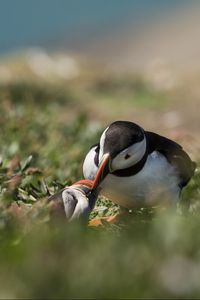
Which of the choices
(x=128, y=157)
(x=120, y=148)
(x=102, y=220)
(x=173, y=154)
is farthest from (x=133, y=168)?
(x=173, y=154)

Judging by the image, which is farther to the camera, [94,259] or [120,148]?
[120,148]

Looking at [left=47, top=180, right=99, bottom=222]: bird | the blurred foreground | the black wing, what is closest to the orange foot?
the blurred foreground

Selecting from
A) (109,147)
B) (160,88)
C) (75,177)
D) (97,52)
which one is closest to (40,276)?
(109,147)

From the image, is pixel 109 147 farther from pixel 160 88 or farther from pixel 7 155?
pixel 160 88

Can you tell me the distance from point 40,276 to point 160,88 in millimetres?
13954

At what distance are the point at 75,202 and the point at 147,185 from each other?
0.58 meters

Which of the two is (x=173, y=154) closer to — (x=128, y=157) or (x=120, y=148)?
(x=128, y=157)

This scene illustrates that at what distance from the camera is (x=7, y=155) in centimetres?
771

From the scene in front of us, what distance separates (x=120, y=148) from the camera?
17.9 feet

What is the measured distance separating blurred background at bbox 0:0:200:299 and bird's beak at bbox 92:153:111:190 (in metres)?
0.26

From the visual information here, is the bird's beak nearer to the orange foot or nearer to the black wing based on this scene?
the orange foot

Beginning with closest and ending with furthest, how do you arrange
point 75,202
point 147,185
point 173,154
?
point 75,202
point 147,185
point 173,154

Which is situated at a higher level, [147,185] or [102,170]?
[102,170]

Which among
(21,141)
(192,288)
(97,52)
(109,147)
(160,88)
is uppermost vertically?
(192,288)
